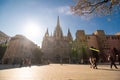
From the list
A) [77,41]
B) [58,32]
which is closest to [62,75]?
[77,41]

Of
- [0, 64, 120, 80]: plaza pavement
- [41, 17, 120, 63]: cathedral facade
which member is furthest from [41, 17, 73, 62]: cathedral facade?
[0, 64, 120, 80]: plaza pavement

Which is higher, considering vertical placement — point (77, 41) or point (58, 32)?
point (58, 32)

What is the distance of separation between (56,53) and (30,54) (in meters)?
32.0

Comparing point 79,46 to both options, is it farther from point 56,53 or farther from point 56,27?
point 56,27

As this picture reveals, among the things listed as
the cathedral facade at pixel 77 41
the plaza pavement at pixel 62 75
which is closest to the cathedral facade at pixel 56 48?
the cathedral facade at pixel 77 41

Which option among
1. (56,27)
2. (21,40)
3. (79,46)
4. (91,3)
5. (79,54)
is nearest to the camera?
(91,3)

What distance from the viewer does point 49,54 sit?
101875mm

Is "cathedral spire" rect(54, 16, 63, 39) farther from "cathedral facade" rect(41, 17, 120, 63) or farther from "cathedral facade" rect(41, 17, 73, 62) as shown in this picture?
"cathedral facade" rect(41, 17, 120, 63)

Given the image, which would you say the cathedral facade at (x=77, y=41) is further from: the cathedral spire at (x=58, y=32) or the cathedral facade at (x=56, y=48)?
the cathedral spire at (x=58, y=32)

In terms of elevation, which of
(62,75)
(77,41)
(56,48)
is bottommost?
(62,75)

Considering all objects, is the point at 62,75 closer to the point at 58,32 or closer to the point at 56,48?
the point at 56,48

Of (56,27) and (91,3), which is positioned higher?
(56,27)

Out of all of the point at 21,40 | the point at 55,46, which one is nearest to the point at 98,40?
the point at 55,46

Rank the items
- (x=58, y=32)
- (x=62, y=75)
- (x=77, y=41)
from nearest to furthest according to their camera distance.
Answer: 1. (x=62, y=75)
2. (x=77, y=41)
3. (x=58, y=32)
